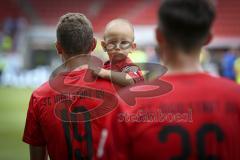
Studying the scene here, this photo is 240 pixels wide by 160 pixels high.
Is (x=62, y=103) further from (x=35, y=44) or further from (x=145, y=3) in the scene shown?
(x=145, y=3)

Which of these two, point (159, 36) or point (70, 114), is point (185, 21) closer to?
point (159, 36)

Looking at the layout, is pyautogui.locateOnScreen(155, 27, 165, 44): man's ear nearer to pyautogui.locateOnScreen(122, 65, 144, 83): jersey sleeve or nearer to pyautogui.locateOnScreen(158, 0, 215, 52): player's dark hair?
pyautogui.locateOnScreen(158, 0, 215, 52): player's dark hair

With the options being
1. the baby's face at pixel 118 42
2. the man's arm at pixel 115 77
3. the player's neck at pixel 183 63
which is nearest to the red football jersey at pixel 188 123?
the player's neck at pixel 183 63

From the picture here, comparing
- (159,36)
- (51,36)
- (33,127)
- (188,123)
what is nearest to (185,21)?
(159,36)

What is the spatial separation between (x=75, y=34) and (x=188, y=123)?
1020 millimetres

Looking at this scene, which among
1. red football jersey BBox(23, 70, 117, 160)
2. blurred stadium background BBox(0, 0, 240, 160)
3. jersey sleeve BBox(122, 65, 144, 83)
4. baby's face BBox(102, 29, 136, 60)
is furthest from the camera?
blurred stadium background BBox(0, 0, 240, 160)

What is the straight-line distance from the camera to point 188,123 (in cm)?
225

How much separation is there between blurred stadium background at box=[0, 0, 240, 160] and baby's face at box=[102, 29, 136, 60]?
12785 millimetres

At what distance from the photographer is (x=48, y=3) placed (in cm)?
2753

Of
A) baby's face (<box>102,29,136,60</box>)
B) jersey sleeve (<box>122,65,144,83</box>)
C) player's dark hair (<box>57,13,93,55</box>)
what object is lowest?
jersey sleeve (<box>122,65,144,83</box>)

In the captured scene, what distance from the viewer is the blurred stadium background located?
69.2 ft

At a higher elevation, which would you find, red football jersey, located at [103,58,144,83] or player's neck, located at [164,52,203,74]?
red football jersey, located at [103,58,144,83]

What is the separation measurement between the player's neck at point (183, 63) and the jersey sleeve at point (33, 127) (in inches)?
42.8

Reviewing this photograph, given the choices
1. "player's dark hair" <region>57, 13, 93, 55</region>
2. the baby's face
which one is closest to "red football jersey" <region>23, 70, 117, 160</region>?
"player's dark hair" <region>57, 13, 93, 55</region>
